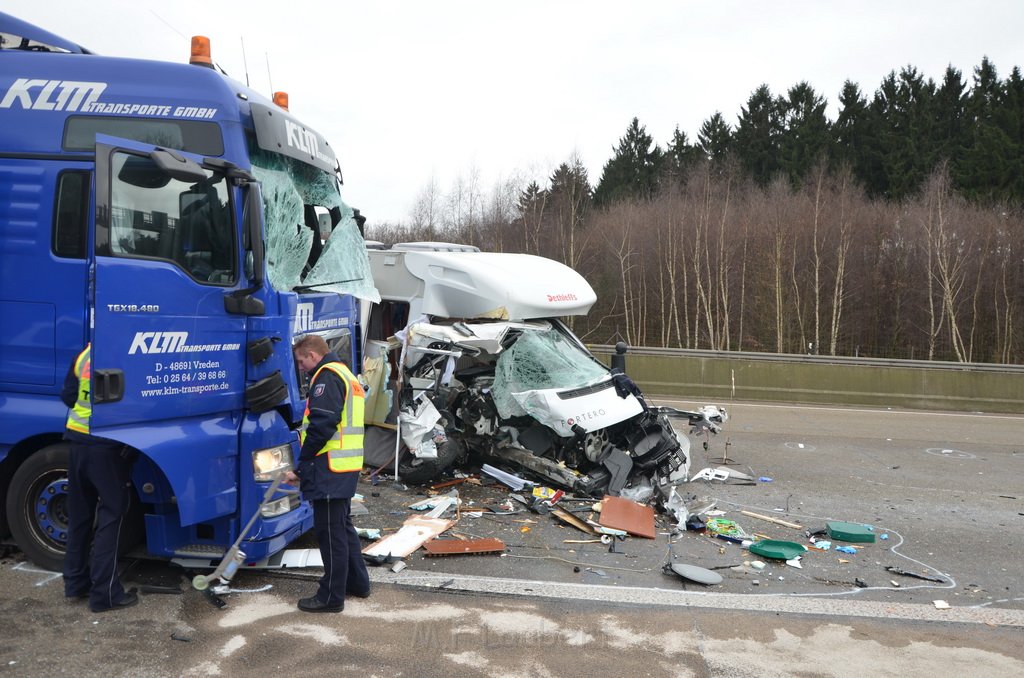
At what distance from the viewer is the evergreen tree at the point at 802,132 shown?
43344mm

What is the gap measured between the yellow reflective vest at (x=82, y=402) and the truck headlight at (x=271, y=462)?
3.27 feet

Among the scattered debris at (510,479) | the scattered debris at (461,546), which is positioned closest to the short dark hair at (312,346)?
the scattered debris at (461,546)

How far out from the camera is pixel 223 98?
5117 millimetres

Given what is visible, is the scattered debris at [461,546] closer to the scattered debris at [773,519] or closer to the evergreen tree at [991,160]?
the scattered debris at [773,519]

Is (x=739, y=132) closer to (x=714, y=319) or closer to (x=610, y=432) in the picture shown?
(x=714, y=319)

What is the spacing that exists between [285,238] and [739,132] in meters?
46.9

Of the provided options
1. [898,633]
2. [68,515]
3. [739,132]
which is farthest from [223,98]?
[739,132]

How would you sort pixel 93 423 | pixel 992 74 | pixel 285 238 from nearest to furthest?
pixel 93 423 → pixel 285 238 → pixel 992 74

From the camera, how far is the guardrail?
1709cm

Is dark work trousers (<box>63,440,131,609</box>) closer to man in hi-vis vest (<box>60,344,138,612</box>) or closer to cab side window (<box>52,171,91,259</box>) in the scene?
man in hi-vis vest (<box>60,344,138,612</box>)

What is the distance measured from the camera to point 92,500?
15.5 ft

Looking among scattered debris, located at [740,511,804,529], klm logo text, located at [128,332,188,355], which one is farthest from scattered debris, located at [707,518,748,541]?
klm logo text, located at [128,332,188,355]

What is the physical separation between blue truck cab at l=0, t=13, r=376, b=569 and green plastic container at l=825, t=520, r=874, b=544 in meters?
4.67

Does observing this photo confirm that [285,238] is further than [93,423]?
Yes
